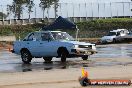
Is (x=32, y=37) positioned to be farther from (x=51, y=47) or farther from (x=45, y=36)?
(x=51, y=47)

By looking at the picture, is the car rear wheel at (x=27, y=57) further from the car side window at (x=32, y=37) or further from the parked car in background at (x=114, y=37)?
the parked car in background at (x=114, y=37)

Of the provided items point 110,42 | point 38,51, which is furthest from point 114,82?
point 110,42

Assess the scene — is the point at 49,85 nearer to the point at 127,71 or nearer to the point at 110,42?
the point at 127,71

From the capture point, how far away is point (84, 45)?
2323 centimetres

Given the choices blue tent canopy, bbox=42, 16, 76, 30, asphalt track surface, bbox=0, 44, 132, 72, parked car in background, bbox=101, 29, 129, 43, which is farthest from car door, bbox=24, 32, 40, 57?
parked car in background, bbox=101, 29, 129, 43

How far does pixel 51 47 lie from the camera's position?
23.4 metres

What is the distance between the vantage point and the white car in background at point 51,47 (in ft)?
74.8

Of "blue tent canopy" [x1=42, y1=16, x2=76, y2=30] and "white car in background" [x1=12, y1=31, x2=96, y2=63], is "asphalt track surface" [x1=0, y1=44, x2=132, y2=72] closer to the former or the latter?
"white car in background" [x1=12, y1=31, x2=96, y2=63]

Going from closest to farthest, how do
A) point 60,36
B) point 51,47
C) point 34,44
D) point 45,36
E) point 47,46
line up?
point 51,47
point 47,46
point 60,36
point 45,36
point 34,44

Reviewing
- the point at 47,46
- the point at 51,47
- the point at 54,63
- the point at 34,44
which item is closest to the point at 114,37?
the point at 34,44

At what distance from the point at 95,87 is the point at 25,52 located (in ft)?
43.1

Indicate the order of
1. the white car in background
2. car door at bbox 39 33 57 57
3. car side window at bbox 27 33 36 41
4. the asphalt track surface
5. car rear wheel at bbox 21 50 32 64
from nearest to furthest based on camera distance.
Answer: the asphalt track surface
the white car in background
car door at bbox 39 33 57 57
car rear wheel at bbox 21 50 32 64
car side window at bbox 27 33 36 41

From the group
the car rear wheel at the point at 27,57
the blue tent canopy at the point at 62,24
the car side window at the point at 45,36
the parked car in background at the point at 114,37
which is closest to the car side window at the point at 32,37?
the car side window at the point at 45,36

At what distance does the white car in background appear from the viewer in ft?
74.8
